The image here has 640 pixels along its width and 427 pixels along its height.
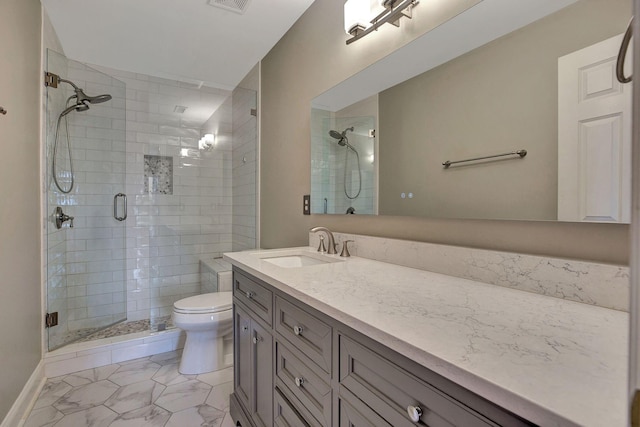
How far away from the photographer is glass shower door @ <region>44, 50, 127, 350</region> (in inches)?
87.7

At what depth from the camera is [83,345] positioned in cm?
219

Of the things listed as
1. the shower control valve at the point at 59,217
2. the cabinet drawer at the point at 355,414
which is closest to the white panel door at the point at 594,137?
the cabinet drawer at the point at 355,414

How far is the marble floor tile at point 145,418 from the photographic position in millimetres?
1581

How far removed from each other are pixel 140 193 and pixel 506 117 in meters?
3.14

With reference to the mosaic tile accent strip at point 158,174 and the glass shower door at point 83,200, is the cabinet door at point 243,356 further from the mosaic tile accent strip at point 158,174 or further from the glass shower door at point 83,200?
the mosaic tile accent strip at point 158,174

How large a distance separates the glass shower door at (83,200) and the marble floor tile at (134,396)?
28.3 inches

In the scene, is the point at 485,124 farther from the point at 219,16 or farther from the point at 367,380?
the point at 219,16

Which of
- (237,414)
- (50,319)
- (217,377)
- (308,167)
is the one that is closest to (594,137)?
(308,167)

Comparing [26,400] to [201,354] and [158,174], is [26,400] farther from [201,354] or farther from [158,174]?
[158,174]

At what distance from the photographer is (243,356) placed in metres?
1.51

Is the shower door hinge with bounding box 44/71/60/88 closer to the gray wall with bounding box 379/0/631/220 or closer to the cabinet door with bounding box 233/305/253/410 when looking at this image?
the cabinet door with bounding box 233/305/253/410

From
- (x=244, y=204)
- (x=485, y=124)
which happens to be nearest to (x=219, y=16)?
(x=244, y=204)


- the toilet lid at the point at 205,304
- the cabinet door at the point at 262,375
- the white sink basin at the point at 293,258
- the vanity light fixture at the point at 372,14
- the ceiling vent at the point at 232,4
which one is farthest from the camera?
the toilet lid at the point at 205,304

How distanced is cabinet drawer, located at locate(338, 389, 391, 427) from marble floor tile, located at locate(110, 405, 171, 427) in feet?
4.38
